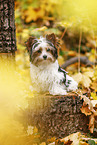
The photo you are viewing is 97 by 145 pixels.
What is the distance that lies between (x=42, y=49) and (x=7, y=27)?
2.34ft

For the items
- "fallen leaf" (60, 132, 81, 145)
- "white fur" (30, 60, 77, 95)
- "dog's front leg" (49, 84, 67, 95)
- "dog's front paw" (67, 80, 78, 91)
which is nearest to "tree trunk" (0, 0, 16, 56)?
"white fur" (30, 60, 77, 95)

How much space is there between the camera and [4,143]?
289 centimetres

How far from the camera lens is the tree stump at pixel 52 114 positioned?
3.34 meters

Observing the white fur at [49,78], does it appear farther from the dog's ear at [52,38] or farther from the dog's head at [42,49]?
the dog's ear at [52,38]

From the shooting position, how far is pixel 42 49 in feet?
10.5

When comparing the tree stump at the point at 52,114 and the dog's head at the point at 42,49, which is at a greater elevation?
the dog's head at the point at 42,49

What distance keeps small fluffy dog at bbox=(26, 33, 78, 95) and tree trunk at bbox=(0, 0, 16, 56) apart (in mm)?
359

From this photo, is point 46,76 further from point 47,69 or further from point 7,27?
point 7,27

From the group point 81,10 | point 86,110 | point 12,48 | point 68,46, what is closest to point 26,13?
point 68,46

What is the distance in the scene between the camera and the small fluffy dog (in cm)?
323

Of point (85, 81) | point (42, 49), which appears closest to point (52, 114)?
point (42, 49)

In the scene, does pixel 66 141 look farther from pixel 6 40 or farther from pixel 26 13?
pixel 26 13

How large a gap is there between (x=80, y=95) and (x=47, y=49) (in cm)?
108

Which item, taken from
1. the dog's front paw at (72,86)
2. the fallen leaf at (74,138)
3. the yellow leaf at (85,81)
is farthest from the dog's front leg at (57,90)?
the yellow leaf at (85,81)
